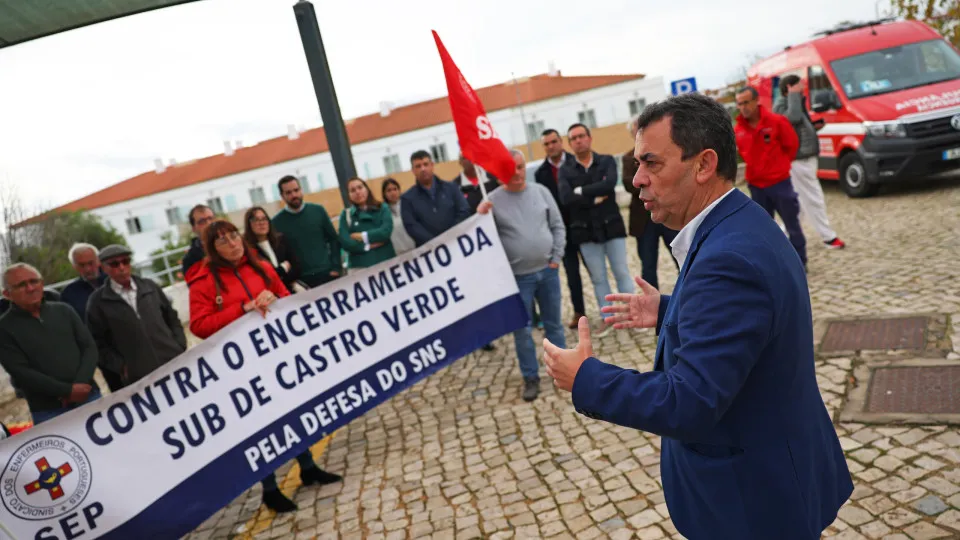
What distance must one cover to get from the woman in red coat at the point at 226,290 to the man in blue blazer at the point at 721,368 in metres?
3.04

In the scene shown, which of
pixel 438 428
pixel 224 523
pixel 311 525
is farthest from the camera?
pixel 438 428

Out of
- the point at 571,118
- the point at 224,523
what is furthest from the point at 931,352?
the point at 571,118

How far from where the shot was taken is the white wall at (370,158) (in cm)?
5122

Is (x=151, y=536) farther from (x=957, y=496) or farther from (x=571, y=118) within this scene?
(x=571, y=118)

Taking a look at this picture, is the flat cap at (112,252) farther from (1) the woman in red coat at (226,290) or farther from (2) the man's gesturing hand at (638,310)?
(2) the man's gesturing hand at (638,310)

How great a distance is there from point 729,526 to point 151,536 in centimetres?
330

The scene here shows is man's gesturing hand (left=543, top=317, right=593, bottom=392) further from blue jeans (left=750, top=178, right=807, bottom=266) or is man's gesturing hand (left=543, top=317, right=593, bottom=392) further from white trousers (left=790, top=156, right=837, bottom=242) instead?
white trousers (left=790, top=156, right=837, bottom=242)

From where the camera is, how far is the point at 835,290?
625 cm

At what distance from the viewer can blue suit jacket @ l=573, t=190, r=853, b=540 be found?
1.38 meters

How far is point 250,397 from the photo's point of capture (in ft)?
13.1

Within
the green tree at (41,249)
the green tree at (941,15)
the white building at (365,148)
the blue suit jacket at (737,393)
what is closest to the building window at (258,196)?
the white building at (365,148)

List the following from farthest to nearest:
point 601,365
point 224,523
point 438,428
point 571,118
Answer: point 571,118, point 438,428, point 224,523, point 601,365

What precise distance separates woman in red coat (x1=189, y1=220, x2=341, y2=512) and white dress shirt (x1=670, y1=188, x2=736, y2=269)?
306 cm

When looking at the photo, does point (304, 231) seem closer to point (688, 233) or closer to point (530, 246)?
point (530, 246)
